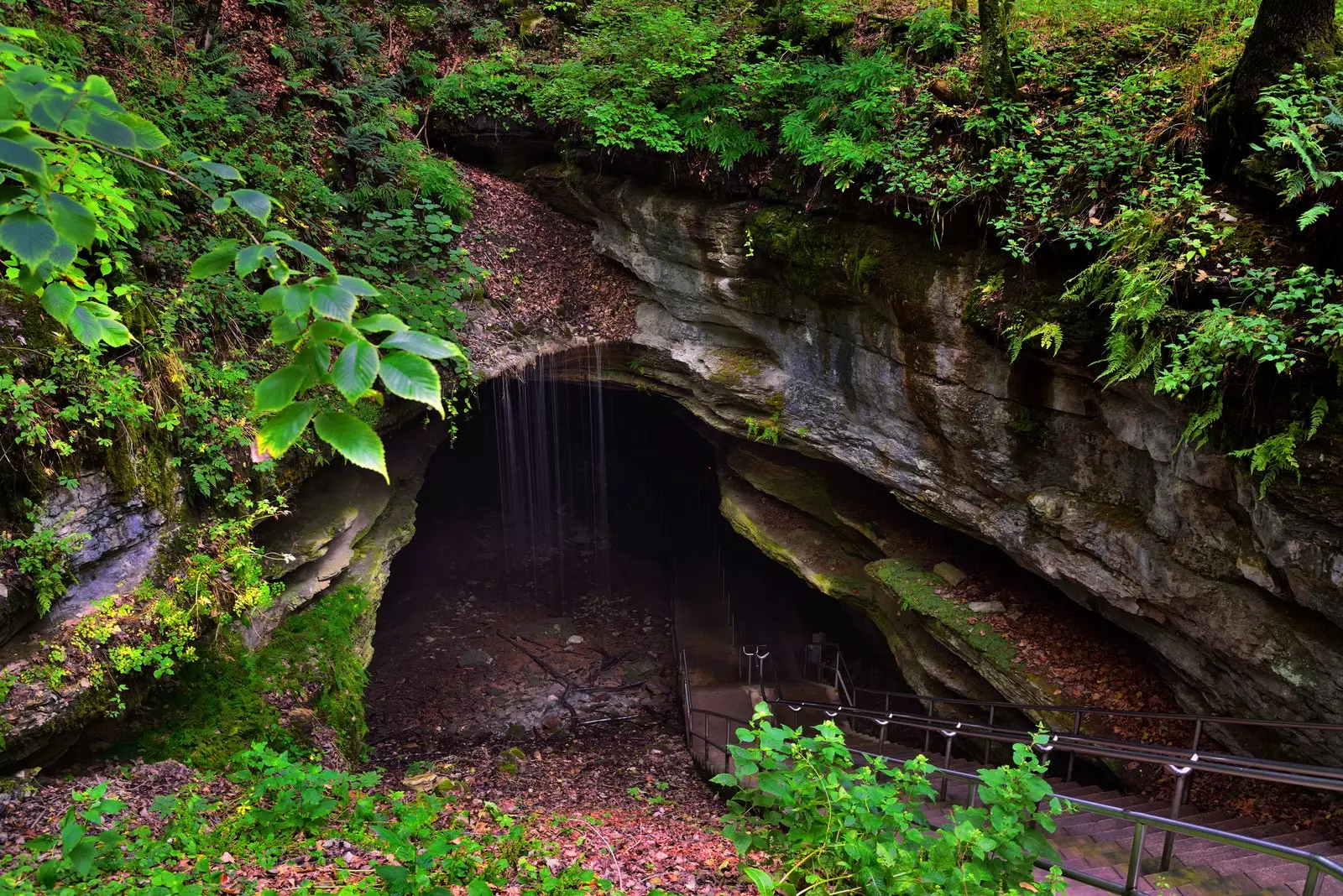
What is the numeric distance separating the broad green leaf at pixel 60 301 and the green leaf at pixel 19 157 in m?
0.52

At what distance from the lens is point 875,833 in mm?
3332

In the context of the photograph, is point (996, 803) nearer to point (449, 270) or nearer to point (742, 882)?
point (742, 882)

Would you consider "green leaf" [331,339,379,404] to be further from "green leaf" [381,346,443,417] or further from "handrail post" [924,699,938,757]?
"handrail post" [924,699,938,757]

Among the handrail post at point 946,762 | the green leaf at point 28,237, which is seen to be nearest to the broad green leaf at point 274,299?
the green leaf at point 28,237

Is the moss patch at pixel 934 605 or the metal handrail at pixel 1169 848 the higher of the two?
the metal handrail at pixel 1169 848

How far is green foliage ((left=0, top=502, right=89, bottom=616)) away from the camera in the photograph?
4938mm

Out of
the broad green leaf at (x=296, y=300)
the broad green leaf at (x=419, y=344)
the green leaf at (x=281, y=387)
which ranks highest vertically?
the broad green leaf at (x=296, y=300)

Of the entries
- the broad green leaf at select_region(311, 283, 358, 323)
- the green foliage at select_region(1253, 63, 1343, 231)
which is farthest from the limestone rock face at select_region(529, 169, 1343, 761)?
the broad green leaf at select_region(311, 283, 358, 323)

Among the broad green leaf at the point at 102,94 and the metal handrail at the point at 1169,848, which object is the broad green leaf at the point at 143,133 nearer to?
the broad green leaf at the point at 102,94

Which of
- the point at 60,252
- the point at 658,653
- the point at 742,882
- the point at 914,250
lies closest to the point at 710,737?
the point at 658,653

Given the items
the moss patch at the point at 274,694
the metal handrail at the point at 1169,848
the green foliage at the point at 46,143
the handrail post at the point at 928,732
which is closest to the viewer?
the green foliage at the point at 46,143

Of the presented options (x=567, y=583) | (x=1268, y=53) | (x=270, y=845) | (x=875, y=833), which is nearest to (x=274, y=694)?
(x=270, y=845)

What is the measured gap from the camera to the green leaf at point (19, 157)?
111 centimetres

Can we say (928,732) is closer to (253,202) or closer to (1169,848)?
(1169,848)
